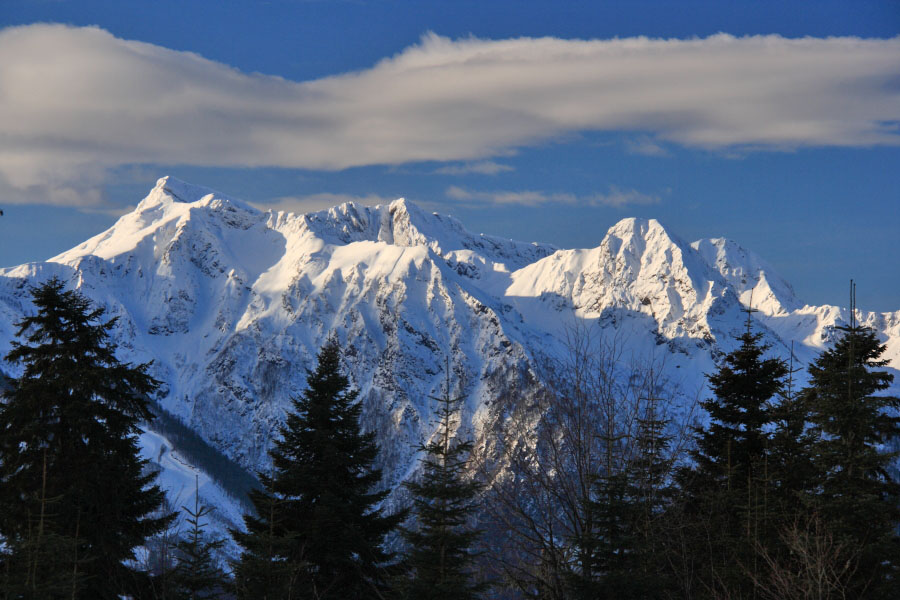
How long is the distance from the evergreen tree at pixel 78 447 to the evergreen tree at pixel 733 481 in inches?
614

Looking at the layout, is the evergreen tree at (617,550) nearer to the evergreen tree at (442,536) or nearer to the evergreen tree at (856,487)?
the evergreen tree at (442,536)

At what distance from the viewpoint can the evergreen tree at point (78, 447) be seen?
25109 mm

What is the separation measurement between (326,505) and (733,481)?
46.6ft

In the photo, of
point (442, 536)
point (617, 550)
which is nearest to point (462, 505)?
point (442, 536)

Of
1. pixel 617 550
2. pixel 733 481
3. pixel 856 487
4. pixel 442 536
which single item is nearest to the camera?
pixel 442 536

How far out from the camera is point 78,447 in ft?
85.1

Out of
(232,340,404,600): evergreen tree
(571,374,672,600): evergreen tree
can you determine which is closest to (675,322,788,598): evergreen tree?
(571,374,672,600): evergreen tree

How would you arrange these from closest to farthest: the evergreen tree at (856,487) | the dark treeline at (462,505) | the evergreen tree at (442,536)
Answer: the evergreen tree at (442,536), the dark treeline at (462,505), the evergreen tree at (856,487)

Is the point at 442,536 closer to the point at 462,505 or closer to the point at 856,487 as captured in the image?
the point at 462,505

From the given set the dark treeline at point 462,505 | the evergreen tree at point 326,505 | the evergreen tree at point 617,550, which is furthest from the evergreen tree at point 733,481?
the evergreen tree at point 326,505

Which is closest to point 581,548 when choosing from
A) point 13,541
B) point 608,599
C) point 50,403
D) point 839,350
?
point 608,599

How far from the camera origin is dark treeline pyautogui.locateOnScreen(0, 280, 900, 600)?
20797mm

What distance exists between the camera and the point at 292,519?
26.8 meters

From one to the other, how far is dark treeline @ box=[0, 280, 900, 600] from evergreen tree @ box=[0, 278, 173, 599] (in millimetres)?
60
